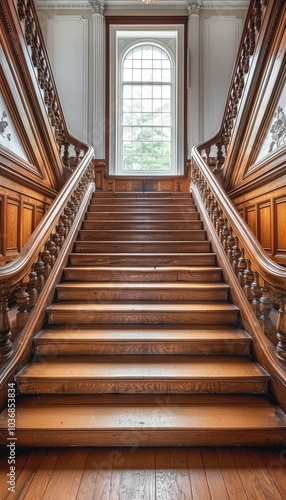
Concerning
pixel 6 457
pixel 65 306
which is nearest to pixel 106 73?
pixel 65 306

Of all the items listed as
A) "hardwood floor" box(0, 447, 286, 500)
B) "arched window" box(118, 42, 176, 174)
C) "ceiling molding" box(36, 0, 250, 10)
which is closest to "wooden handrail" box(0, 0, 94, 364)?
"hardwood floor" box(0, 447, 286, 500)

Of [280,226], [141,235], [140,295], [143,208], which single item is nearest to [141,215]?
[143,208]

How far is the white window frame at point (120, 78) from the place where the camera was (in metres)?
6.13

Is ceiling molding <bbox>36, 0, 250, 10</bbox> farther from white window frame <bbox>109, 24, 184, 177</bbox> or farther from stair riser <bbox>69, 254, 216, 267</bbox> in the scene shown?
stair riser <bbox>69, 254, 216, 267</bbox>

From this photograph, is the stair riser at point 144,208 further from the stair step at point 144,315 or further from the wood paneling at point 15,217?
the stair step at point 144,315

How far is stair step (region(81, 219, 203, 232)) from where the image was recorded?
3441 millimetres

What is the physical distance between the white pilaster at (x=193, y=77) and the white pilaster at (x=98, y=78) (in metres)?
1.78

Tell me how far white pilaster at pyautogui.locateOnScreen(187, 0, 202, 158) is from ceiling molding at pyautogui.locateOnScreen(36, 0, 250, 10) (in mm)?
246

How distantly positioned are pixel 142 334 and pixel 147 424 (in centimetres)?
62

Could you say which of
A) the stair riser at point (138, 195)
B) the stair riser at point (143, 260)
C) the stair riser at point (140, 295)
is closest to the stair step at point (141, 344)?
the stair riser at point (140, 295)

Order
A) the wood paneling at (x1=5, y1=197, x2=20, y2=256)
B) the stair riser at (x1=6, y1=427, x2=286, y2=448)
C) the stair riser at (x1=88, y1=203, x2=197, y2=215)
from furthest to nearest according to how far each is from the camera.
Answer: the stair riser at (x1=88, y1=203, x2=197, y2=215), the wood paneling at (x1=5, y1=197, x2=20, y2=256), the stair riser at (x1=6, y1=427, x2=286, y2=448)

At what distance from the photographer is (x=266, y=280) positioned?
1.71 m

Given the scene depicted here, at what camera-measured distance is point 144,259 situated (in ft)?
9.37

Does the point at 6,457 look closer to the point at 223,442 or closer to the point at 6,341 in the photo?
the point at 6,341
